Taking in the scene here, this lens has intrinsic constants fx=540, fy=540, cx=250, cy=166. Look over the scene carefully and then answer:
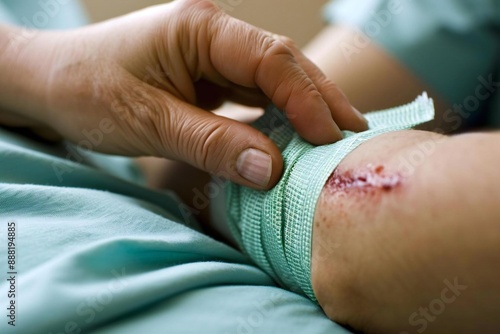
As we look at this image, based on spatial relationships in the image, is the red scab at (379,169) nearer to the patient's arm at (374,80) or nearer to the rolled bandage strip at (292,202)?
the rolled bandage strip at (292,202)

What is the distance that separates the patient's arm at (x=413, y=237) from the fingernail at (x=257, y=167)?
89 mm

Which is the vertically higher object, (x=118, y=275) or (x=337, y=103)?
(x=337, y=103)

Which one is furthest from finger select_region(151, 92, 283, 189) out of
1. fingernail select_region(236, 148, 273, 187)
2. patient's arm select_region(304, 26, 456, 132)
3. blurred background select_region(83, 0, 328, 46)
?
blurred background select_region(83, 0, 328, 46)

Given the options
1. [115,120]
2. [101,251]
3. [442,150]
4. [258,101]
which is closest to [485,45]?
[258,101]

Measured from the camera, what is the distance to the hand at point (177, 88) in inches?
26.4

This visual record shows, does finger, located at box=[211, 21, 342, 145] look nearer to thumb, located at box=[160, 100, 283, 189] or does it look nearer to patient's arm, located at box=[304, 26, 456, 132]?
thumb, located at box=[160, 100, 283, 189]

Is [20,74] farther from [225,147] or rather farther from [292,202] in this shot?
[292,202]

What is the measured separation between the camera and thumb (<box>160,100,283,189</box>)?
0.64 metres

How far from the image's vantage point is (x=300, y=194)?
0.59 metres

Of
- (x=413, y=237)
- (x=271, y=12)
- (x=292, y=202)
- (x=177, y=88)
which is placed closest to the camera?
(x=413, y=237)

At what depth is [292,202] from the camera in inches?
23.6

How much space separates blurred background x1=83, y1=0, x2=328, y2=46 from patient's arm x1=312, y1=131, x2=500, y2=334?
40.4 inches

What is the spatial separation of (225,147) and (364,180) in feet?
0.63

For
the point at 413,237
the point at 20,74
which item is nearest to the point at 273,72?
the point at 413,237
